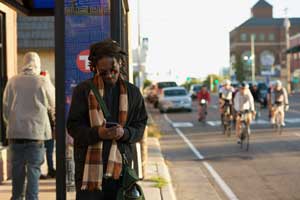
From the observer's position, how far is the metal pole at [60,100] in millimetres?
5957

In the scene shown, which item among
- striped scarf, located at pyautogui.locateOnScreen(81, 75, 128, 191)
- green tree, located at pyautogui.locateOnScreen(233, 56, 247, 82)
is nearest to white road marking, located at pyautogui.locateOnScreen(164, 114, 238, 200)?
striped scarf, located at pyautogui.locateOnScreen(81, 75, 128, 191)

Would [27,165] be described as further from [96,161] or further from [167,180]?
[167,180]

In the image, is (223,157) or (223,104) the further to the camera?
(223,104)

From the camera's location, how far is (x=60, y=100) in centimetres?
607

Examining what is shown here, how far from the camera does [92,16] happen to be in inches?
255

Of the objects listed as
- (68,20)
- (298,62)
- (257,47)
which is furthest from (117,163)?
(257,47)

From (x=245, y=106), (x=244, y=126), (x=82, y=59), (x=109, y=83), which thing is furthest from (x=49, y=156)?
(x=245, y=106)

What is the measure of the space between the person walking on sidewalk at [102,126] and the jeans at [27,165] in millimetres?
2375

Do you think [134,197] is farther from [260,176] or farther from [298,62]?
[298,62]

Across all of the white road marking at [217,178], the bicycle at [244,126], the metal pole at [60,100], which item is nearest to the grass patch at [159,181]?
the white road marking at [217,178]

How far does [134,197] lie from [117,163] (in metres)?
0.27

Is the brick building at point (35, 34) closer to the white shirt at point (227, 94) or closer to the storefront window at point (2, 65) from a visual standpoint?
the white shirt at point (227, 94)

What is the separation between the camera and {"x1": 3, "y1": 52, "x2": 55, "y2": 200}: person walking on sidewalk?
270 inches

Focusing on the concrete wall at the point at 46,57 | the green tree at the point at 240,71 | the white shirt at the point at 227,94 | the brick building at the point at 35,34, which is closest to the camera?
the brick building at the point at 35,34
